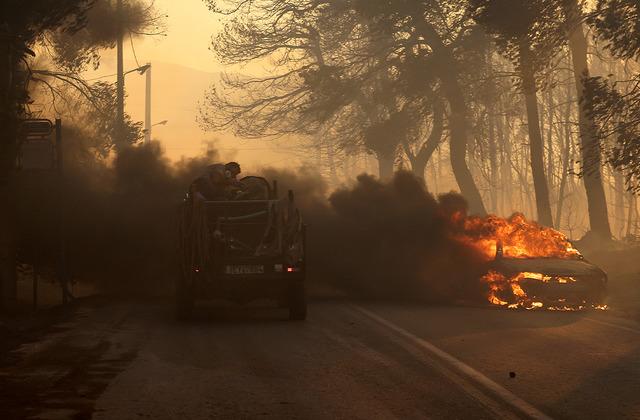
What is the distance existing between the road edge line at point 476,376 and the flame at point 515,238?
255 inches

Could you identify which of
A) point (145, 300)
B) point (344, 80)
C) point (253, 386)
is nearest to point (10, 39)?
point (145, 300)

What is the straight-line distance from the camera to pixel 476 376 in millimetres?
11617

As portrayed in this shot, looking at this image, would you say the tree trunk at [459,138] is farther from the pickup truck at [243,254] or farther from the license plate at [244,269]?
the license plate at [244,269]

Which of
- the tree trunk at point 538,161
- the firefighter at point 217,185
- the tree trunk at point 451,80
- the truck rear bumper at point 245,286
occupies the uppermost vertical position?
the tree trunk at point 451,80

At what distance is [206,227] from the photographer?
18.0 m

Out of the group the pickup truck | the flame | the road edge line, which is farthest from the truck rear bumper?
the flame

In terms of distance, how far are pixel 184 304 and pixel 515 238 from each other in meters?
8.30

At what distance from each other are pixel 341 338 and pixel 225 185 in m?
5.50

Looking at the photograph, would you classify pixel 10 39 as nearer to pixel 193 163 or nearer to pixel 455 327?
pixel 455 327

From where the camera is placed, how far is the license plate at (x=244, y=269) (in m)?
18.0

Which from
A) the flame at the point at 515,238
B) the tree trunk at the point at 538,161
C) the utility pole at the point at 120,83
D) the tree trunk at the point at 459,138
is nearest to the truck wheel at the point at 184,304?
the flame at the point at 515,238

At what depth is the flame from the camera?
22.9m

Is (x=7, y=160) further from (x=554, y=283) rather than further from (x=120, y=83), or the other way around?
(x=120, y=83)

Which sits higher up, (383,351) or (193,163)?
(193,163)
